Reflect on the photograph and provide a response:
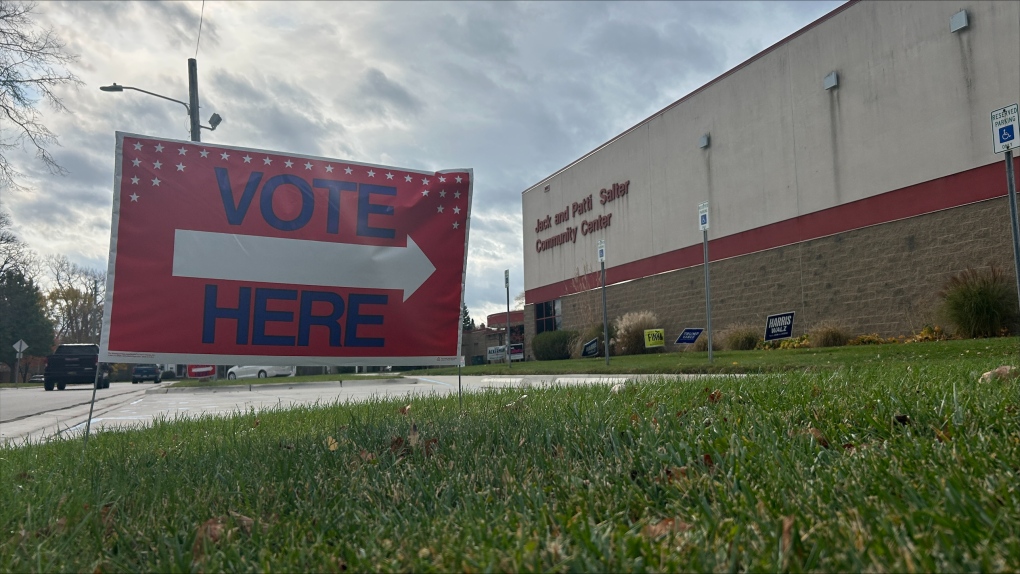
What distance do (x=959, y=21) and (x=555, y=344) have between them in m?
18.5

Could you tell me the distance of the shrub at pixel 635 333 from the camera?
25.9 meters

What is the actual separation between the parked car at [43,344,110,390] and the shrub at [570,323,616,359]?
59.9 feet

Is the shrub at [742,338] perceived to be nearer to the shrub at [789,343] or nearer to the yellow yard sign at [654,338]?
the shrub at [789,343]

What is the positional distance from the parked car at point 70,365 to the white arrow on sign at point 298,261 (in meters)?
26.0

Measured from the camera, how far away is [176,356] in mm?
5234

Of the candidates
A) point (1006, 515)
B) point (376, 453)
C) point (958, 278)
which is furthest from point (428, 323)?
point (958, 278)

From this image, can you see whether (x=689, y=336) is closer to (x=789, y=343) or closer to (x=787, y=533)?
(x=789, y=343)

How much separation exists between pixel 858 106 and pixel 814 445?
18.7 metres

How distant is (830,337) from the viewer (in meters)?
18.1

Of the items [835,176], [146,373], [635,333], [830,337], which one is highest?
[835,176]

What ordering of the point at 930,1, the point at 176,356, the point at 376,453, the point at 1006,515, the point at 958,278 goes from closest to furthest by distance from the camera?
the point at 1006,515, the point at 376,453, the point at 176,356, the point at 958,278, the point at 930,1

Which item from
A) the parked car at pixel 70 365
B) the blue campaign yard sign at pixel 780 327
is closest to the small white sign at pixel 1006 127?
the blue campaign yard sign at pixel 780 327

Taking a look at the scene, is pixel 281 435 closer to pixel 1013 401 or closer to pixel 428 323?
pixel 428 323

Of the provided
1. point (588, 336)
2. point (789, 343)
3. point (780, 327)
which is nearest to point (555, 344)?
point (588, 336)
